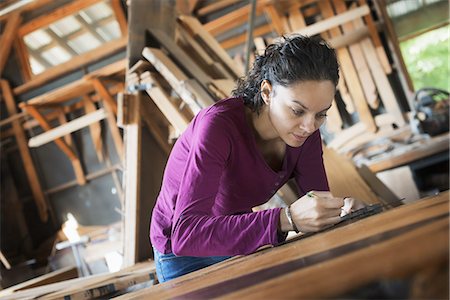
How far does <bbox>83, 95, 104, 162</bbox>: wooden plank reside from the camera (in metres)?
8.96

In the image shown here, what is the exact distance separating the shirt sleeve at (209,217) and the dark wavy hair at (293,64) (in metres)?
0.24

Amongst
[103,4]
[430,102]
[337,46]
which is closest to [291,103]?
[430,102]

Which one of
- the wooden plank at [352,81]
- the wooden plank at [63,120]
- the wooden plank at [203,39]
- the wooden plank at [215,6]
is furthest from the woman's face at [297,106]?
the wooden plank at [63,120]

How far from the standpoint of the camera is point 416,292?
0.43 m

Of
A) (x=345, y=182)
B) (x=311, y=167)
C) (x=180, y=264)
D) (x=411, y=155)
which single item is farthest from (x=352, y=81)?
(x=180, y=264)

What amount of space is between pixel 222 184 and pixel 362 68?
6008 millimetres

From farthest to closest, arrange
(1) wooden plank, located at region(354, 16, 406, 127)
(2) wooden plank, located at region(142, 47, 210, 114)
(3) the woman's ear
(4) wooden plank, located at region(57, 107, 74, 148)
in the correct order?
(4) wooden plank, located at region(57, 107, 74, 148)
(1) wooden plank, located at region(354, 16, 406, 127)
(2) wooden plank, located at region(142, 47, 210, 114)
(3) the woman's ear

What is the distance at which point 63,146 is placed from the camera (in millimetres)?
9008

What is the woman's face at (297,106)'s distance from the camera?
5.70 ft

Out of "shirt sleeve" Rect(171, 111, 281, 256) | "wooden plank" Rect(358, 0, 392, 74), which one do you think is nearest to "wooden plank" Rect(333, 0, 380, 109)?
"wooden plank" Rect(358, 0, 392, 74)

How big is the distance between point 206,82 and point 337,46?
4.95m

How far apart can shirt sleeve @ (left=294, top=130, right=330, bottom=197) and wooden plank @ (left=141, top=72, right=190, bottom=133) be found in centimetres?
89

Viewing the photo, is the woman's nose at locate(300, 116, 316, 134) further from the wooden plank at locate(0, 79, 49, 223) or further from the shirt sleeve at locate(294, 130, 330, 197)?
the wooden plank at locate(0, 79, 49, 223)

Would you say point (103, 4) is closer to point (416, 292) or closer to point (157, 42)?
point (157, 42)
